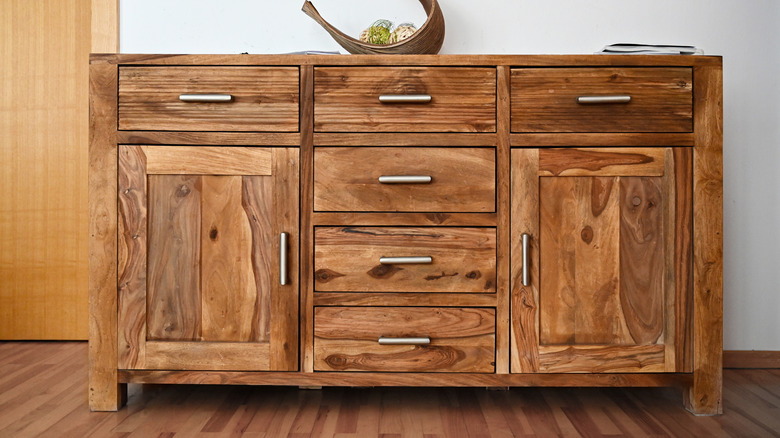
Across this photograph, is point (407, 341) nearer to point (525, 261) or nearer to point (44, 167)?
point (525, 261)

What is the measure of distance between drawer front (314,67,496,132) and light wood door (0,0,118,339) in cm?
119

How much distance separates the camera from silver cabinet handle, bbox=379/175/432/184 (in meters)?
1.29

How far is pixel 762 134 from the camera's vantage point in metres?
1.76

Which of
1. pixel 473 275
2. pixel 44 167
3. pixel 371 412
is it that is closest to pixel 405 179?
pixel 473 275

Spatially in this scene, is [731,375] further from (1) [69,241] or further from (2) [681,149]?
(1) [69,241]

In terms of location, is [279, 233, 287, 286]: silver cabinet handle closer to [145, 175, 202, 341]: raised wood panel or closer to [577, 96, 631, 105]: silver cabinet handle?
[145, 175, 202, 341]: raised wood panel

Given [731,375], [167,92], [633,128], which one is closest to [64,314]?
[167,92]

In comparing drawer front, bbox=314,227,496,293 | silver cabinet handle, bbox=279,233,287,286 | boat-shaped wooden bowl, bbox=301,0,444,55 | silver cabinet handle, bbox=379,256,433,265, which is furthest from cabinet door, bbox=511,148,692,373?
silver cabinet handle, bbox=279,233,287,286

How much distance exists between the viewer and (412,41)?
1473 mm

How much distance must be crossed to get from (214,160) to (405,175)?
1.58ft

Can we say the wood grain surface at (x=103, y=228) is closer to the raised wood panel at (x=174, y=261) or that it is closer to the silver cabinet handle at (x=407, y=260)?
the raised wood panel at (x=174, y=261)

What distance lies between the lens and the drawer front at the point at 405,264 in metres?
1.31

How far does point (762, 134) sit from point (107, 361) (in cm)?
212

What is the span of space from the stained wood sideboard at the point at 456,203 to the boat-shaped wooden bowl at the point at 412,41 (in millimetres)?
170
